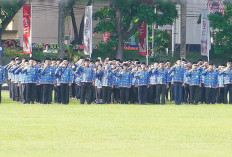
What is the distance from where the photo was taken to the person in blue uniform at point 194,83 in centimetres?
3844

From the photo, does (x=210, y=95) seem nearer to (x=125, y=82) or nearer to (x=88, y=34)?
(x=125, y=82)

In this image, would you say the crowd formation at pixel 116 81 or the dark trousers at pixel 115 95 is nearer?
the crowd formation at pixel 116 81

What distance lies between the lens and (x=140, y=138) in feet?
70.0

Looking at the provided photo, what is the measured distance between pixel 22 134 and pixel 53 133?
778 mm

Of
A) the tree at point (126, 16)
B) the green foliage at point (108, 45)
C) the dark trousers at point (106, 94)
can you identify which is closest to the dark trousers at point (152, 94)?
the dark trousers at point (106, 94)

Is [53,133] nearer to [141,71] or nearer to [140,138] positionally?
[140,138]

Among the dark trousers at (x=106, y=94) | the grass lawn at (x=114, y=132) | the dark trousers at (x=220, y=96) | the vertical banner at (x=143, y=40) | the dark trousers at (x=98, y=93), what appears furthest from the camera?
the vertical banner at (x=143, y=40)

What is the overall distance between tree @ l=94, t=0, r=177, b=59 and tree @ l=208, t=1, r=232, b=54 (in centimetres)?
335

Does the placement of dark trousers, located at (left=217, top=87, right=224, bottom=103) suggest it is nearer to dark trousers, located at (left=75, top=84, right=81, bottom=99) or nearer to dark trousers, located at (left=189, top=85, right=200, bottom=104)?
dark trousers, located at (left=189, top=85, right=200, bottom=104)

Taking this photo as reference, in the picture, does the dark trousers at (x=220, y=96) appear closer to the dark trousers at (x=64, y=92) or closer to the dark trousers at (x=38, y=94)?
the dark trousers at (x=64, y=92)

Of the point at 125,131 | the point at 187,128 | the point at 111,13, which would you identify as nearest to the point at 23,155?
the point at 125,131

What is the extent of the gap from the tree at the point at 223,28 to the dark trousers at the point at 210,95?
23.4 meters

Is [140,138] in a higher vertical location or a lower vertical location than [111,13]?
lower

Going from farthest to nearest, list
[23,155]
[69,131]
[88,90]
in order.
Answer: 1. [88,90]
2. [69,131]
3. [23,155]
